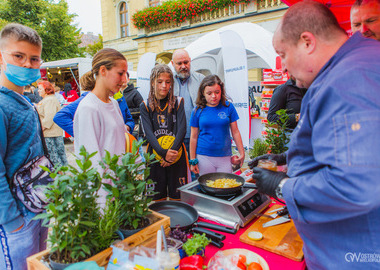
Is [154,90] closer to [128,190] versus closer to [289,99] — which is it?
[289,99]

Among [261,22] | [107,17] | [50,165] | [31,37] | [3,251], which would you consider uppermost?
[107,17]

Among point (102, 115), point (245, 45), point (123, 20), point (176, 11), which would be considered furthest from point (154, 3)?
point (102, 115)

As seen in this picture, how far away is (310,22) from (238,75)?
4.03 meters

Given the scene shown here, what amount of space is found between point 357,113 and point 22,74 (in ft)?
6.09

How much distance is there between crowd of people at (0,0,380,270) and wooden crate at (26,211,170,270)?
282 mm

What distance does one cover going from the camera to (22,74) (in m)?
1.60

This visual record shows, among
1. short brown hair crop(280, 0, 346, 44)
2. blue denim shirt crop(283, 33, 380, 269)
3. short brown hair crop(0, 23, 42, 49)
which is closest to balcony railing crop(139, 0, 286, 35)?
short brown hair crop(280, 0, 346, 44)

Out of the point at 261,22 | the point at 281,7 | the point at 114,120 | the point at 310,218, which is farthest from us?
the point at 261,22

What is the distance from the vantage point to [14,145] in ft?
4.94

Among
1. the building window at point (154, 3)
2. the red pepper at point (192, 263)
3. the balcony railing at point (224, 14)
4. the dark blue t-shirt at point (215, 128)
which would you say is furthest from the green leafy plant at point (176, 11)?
the red pepper at point (192, 263)

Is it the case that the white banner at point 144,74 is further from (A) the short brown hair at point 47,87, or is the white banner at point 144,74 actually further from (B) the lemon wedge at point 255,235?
(B) the lemon wedge at point 255,235

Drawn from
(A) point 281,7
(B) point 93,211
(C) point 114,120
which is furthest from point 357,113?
(A) point 281,7

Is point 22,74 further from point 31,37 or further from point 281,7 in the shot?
point 281,7

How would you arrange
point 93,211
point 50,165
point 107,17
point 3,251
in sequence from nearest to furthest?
1. point 93,211
2. point 3,251
3. point 50,165
4. point 107,17
